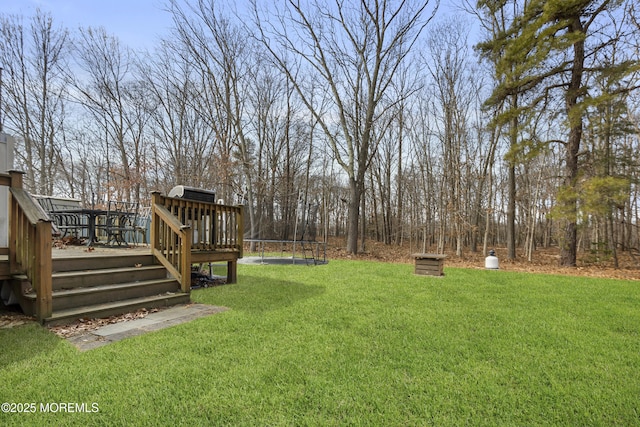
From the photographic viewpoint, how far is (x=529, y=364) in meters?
2.51

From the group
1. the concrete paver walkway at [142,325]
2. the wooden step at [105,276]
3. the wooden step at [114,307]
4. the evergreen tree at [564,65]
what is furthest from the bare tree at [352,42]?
the concrete paver walkway at [142,325]

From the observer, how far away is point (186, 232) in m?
4.45

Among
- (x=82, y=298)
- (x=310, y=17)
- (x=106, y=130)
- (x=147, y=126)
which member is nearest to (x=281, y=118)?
(x=310, y=17)

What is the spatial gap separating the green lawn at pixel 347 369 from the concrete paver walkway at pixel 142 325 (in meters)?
0.15

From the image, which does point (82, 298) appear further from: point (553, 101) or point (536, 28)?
point (553, 101)

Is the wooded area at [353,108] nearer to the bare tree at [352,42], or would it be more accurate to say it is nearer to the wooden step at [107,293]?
the bare tree at [352,42]

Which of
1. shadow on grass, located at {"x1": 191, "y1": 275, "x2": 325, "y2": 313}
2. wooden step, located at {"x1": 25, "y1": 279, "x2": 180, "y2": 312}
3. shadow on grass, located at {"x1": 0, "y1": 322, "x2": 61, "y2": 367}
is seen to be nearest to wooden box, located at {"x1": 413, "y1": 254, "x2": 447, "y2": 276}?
shadow on grass, located at {"x1": 191, "y1": 275, "x2": 325, "y2": 313}

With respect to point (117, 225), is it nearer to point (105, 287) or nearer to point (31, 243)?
point (105, 287)

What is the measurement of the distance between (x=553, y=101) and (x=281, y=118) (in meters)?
12.2


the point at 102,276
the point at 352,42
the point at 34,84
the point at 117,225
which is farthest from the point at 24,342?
the point at 34,84

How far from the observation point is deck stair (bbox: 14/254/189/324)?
3.32 m

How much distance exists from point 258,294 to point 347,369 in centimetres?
275

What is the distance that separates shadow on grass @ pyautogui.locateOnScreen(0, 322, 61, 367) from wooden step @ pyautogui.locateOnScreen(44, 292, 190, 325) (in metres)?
0.17

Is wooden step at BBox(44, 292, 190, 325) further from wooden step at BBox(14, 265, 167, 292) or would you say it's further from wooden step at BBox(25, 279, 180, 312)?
wooden step at BBox(14, 265, 167, 292)
